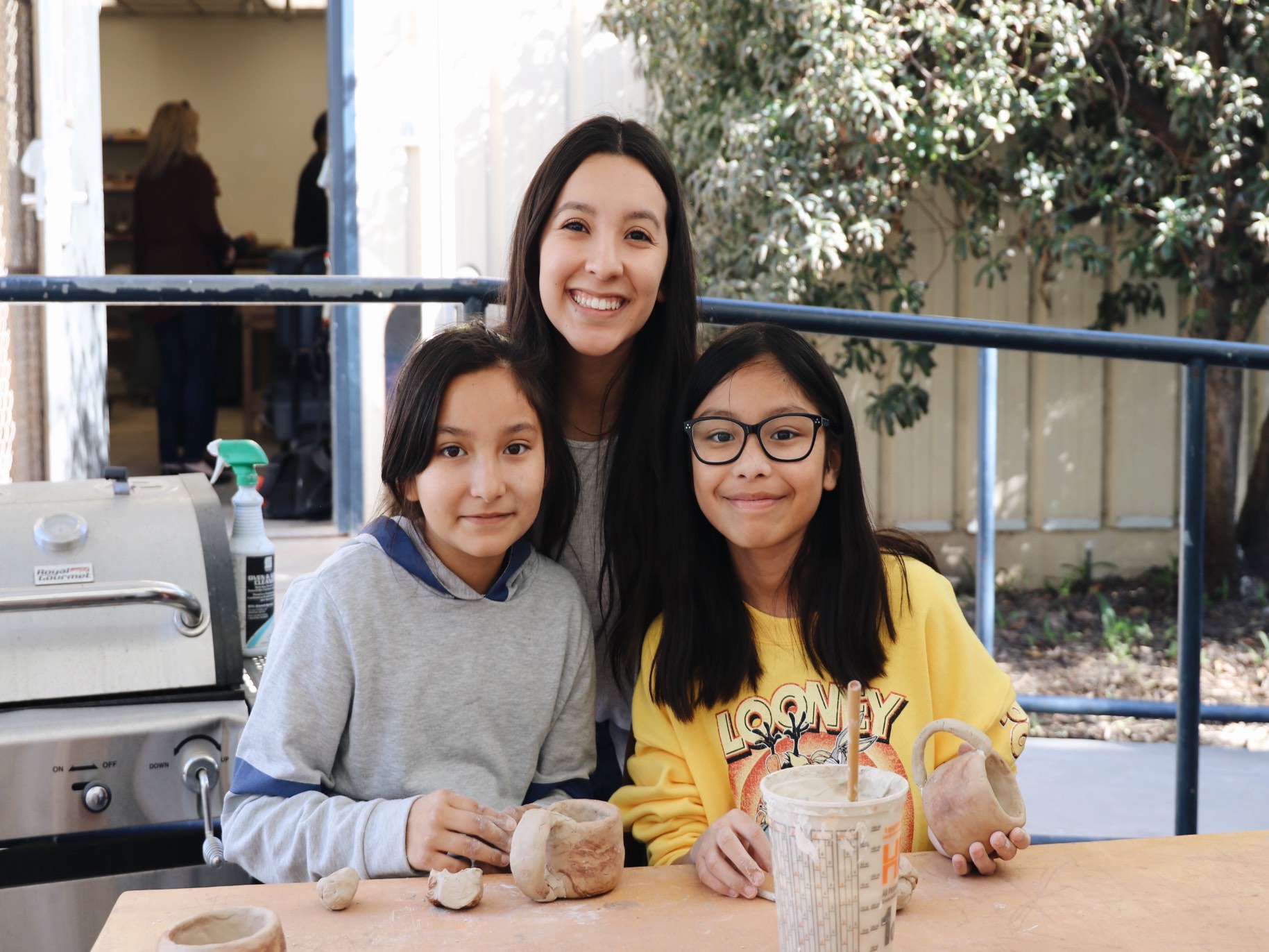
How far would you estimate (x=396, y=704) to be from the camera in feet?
5.12

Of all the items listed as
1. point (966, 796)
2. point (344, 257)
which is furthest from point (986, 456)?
point (344, 257)

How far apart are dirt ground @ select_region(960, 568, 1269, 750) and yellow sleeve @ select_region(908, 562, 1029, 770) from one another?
8.81ft

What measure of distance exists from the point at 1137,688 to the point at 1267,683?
510 millimetres

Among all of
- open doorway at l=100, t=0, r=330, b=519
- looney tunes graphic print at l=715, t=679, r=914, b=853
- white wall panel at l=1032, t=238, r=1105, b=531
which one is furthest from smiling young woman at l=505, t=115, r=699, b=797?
open doorway at l=100, t=0, r=330, b=519

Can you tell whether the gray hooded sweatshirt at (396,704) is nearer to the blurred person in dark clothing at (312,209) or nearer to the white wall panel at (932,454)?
the white wall panel at (932,454)

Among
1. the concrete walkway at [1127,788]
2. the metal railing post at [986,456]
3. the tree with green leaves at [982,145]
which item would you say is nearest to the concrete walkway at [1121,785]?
the concrete walkway at [1127,788]

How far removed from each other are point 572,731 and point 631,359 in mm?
588

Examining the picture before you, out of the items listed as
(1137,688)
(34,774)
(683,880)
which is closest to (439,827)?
(683,880)

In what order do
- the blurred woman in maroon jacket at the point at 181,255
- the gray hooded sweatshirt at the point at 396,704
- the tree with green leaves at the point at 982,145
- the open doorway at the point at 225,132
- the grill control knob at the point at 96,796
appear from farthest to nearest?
the open doorway at the point at 225,132 → the blurred woman in maroon jacket at the point at 181,255 → the tree with green leaves at the point at 982,145 → the grill control knob at the point at 96,796 → the gray hooded sweatshirt at the point at 396,704

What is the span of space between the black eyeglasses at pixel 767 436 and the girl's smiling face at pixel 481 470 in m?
0.22

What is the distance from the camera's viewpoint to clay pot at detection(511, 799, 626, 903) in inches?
46.1

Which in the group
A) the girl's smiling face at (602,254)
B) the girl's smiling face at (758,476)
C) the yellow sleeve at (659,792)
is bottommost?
the yellow sleeve at (659,792)

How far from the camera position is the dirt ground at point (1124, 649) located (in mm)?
4648

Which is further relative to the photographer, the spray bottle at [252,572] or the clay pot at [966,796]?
the spray bottle at [252,572]
